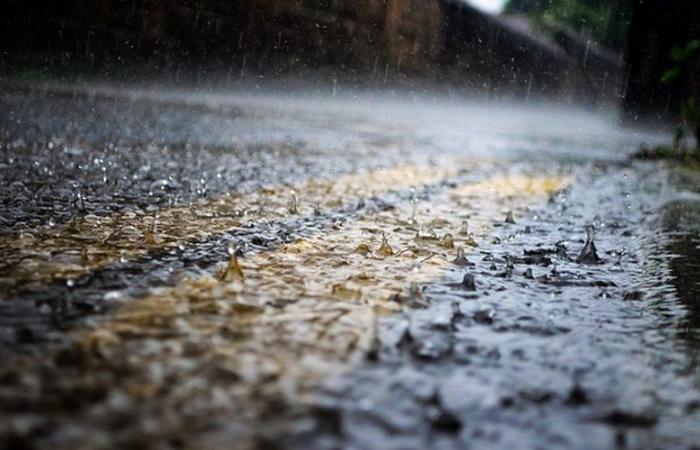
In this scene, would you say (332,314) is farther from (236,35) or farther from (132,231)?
(236,35)

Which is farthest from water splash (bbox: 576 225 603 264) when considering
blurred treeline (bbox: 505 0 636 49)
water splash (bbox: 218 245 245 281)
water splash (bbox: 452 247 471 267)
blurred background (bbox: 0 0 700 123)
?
blurred treeline (bbox: 505 0 636 49)

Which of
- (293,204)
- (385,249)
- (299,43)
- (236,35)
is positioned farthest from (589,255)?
(299,43)

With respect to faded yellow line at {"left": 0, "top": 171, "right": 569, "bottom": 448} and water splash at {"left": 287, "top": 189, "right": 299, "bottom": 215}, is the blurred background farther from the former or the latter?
faded yellow line at {"left": 0, "top": 171, "right": 569, "bottom": 448}

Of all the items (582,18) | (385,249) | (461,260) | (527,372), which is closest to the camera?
(527,372)

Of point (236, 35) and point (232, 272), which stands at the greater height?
point (236, 35)

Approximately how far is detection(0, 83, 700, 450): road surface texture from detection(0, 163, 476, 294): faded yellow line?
0.01 meters

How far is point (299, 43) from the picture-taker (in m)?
7.64

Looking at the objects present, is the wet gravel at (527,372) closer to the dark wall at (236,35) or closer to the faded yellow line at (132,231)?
the faded yellow line at (132,231)

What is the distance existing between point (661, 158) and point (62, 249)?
540 centimetres

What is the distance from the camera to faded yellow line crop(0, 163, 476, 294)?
132 centimetres

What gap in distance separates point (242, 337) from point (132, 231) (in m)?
0.85

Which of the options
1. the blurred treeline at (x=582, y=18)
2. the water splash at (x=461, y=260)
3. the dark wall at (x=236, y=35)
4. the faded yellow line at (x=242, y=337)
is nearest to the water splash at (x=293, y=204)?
the faded yellow line at (x=242, y=337)

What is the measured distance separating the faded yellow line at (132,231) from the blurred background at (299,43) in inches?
163

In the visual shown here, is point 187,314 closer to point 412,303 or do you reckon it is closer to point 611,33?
point 412,303
